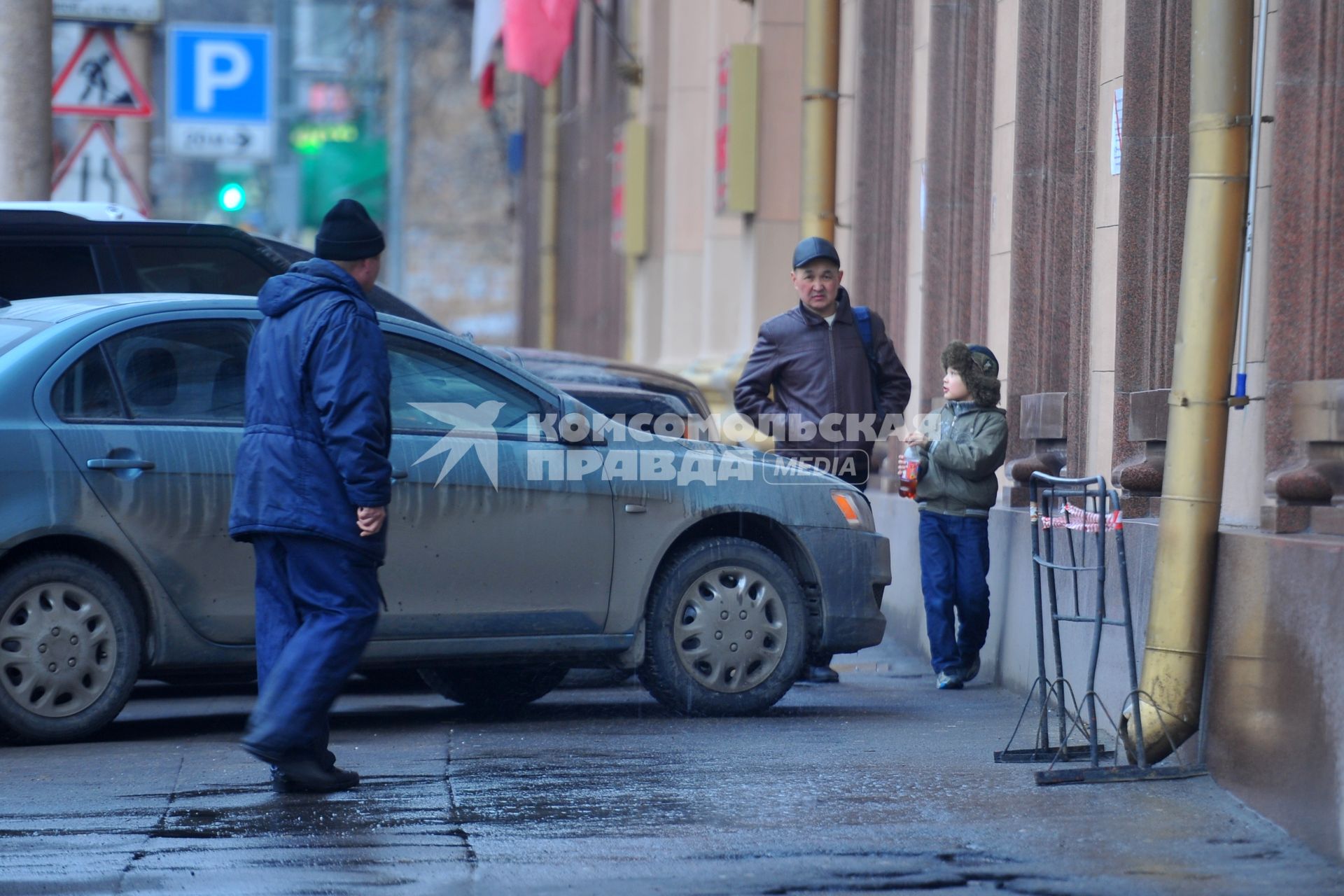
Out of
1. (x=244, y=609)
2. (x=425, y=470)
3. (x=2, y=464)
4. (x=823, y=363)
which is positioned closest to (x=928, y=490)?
(x=823, y=363)

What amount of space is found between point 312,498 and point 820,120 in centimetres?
540

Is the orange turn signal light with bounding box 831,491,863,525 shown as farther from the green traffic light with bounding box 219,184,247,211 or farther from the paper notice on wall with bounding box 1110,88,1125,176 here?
the green traffic light with bounding box 219,184,247,211

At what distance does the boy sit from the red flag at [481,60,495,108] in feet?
70.1

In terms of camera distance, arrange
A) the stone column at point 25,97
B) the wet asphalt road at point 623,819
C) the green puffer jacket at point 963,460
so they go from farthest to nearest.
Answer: the stone column at point 25,97, the green puffer jacket at point 963,460, the wet asphalt road at point 623,819

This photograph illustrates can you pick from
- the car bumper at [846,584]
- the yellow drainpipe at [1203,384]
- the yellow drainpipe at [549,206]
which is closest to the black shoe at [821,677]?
the car bumper at [846,584]

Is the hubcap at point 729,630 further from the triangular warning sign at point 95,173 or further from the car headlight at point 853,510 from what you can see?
the triangular warning sign at point 95,173

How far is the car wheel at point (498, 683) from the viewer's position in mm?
8648

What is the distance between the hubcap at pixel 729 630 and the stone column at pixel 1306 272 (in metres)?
2.24

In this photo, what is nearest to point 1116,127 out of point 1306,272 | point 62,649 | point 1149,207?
point 1149,207

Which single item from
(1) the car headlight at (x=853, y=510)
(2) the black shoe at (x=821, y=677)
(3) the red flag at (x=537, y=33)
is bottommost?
(2) the black shoe at (x=821, y=677)

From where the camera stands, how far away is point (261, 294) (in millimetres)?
6520

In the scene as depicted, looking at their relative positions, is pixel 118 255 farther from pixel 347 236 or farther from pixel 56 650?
pixel 347 236

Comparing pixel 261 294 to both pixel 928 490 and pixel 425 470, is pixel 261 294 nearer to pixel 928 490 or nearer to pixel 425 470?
pixel 425 470

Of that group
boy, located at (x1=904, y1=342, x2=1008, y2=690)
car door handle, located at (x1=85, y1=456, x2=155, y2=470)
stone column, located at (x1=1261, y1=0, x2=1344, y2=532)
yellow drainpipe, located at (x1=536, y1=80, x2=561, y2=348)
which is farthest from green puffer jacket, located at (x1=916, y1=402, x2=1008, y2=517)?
yellow drainpipe, located at (x1=536, y1=80, x2=561, y2=348)
